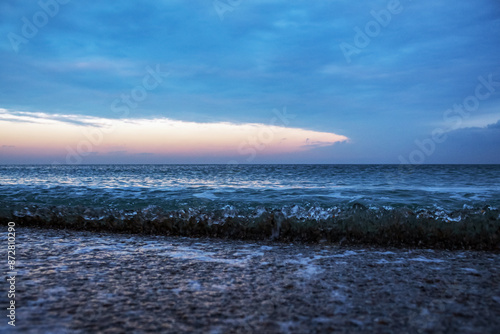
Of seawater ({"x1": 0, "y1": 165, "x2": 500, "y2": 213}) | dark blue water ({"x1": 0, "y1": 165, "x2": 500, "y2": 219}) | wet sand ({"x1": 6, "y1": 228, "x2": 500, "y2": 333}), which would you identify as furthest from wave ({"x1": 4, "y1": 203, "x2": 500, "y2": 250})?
seawater ({"x1": 0, "y1": 165, "x2": 500, "y2": 213})

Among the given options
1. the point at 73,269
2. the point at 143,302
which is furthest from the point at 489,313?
the point at 73,269

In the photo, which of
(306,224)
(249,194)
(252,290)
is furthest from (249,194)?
(252,290)

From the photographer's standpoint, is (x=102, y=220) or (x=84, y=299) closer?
(x=84, y=299)

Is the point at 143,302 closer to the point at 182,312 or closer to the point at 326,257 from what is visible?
the point at 182,312

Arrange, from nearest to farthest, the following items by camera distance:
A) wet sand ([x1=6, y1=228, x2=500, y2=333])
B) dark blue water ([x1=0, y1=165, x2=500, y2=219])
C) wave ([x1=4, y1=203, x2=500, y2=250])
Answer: wet sand ([x1=6, y1=228, x2=500, y2=333]) < wave ([x1=4, y1=203, x2=500, y2=250]) < dark blue water ([x1=0, y1=165, x2=500, y2=219])

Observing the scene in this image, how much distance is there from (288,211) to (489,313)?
14.0 ft

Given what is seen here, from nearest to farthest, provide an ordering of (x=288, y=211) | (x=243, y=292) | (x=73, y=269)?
(x=243, y=292)
(x=73, y=269)
(x=288, y=211)

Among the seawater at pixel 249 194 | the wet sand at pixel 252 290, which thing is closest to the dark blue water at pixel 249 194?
the seawater at pixel 249 194

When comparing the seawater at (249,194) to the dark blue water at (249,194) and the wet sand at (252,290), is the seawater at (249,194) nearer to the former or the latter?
the dark blue water at (249,194)

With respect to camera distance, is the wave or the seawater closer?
the wave

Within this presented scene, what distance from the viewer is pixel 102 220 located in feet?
21.7

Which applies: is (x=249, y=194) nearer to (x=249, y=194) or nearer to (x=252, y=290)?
(x=249, y=194)

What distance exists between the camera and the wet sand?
7.42 feet

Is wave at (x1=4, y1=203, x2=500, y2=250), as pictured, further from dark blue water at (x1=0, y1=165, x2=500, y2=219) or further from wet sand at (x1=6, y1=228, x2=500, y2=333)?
dark blue water at (x1=0, y1=165, x2=500, y2=219)
